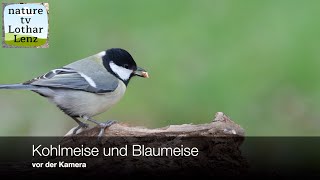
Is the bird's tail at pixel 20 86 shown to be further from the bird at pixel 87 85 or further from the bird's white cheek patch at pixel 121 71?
the bird's white cheek patch at pixel 121 71

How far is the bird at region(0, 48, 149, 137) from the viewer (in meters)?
3.07

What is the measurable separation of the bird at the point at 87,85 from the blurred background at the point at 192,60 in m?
0.04

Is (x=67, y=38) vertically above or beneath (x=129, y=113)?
above

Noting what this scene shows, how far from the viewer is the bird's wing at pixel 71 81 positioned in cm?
306

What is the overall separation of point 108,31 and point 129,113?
11.7 inches

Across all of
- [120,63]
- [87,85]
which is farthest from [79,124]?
[120,63]

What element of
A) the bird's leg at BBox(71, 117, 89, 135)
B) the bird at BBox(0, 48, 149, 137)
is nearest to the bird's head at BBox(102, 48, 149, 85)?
the bird at BBox(0, 48, 149, 137)

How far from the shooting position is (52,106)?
3.13 m

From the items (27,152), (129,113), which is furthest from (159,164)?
(27,152)

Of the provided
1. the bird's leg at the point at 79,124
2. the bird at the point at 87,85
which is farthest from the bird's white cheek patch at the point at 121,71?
the bird's leg at the point at 79,124

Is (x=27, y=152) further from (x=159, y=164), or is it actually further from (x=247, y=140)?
(x=247, y=140)

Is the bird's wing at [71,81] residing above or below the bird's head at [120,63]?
below

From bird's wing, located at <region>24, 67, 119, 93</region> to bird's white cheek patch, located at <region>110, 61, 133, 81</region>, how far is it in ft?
0.11

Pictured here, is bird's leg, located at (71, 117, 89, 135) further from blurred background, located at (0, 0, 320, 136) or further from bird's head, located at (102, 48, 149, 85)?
bird's head, located at (102, 48, 149, 85)
